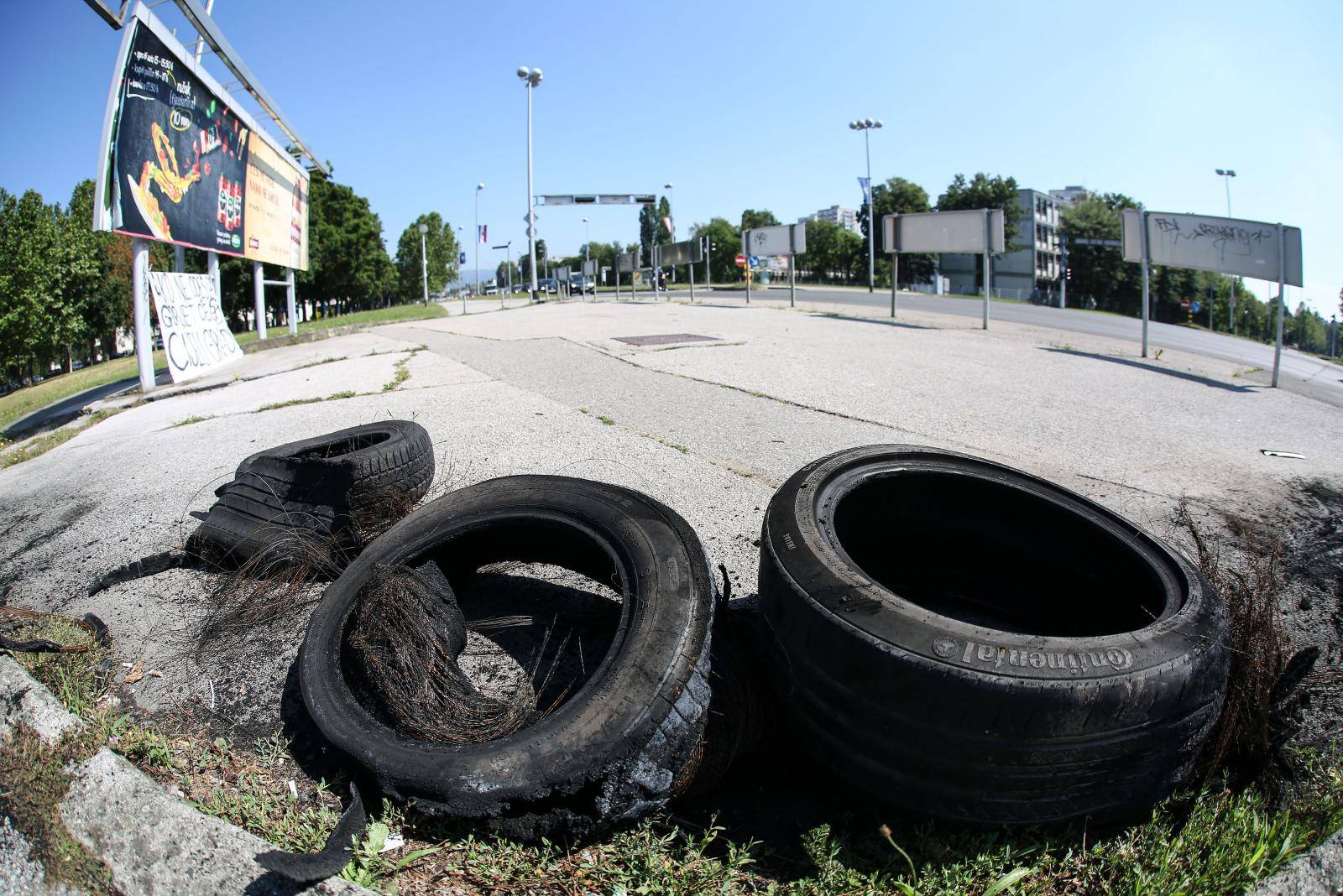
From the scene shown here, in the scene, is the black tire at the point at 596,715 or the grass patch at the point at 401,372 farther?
the grass patch at the point at 401,372

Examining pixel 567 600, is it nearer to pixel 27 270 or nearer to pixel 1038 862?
pixel 1038 862

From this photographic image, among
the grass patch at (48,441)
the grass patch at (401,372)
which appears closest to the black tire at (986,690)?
the grass patch at (401,372)

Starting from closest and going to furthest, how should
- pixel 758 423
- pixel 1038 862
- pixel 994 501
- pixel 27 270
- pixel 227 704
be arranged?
pixel 1038 862, pixel 227 704, pixel 994 501, pixel 758 423, pixel 27 270

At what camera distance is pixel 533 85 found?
4794 cm

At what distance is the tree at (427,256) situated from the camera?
89.1 metres

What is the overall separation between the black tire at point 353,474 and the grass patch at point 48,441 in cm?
602

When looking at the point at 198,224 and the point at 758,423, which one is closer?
the point at 758,423

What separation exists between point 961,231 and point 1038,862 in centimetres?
1797

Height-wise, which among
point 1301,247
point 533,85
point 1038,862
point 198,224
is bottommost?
point 1038,862

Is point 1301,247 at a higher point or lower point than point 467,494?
higher

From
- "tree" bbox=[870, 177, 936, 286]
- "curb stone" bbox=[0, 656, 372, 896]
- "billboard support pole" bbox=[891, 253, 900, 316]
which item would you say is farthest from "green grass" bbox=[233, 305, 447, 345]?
"tree" bbox=[870, 177, 936, 286]

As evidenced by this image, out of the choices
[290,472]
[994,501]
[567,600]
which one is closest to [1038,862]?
[994,501]

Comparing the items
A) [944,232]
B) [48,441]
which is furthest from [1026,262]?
[48,441]

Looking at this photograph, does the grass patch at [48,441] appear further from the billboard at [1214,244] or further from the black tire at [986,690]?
the billboard at [1214,244]
